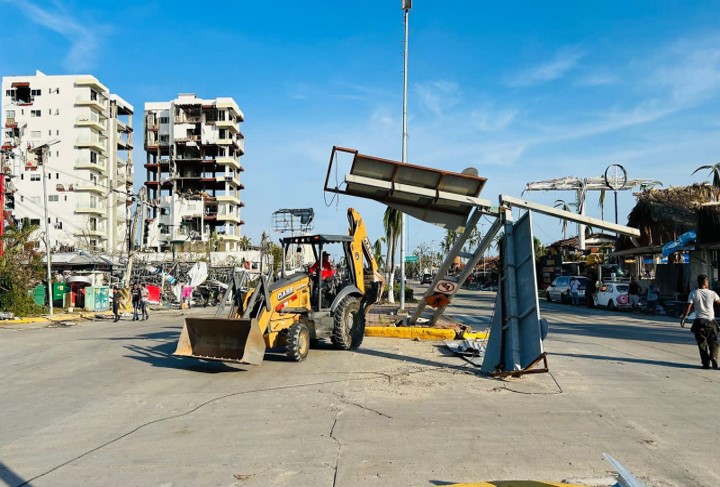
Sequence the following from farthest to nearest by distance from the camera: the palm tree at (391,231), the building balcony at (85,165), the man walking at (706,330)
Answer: the building balcony at (85,165) < the palm tree at (391,231) < the man walking at (706,330)

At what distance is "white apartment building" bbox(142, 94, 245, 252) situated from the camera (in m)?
84.6

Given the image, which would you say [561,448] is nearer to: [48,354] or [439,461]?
[439,461]

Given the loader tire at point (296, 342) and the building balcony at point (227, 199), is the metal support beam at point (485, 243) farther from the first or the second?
the building balcony at point (227, 199)

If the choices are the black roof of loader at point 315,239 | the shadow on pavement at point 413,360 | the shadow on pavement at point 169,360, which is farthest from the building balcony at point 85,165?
the shadow on pavement at point 413,360

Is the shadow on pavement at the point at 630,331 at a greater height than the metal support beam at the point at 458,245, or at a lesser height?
lesser

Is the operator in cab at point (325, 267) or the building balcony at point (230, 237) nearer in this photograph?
the operator in cab at point (325, 267)

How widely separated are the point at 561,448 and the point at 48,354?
44.1ft

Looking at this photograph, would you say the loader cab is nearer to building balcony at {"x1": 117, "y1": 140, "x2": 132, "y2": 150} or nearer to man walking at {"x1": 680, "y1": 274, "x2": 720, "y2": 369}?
man walking at {"x1": 680, "y1": 274, "x2": 720, "y2": 369}

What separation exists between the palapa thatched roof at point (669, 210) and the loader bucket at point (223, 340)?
94.9 feet

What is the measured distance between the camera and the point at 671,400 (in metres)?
8.45

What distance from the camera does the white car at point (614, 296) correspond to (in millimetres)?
29703

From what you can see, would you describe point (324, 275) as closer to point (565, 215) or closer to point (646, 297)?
point (565, 215)

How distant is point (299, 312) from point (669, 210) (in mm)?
29143

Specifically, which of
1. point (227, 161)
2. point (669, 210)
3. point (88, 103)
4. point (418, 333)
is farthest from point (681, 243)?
point (88, 103)
